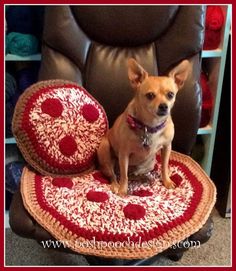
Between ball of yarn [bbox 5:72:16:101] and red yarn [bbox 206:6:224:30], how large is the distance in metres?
0.80

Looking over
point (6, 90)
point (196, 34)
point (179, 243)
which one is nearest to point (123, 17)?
point (196, 34)

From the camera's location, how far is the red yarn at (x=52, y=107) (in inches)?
47.3

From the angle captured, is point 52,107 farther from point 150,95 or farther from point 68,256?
point 68,256

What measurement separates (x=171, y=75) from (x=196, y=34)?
219 millimetres

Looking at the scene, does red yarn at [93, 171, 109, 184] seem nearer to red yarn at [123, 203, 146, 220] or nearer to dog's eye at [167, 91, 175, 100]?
red yarn at [123, 203, 146, 220]

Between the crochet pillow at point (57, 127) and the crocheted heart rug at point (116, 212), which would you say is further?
the crochet pillow at point (57, 127)

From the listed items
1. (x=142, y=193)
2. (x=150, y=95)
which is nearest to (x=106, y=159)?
(x=142, y=193)

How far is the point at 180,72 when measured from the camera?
121cm

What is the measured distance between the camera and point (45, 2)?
1305mm

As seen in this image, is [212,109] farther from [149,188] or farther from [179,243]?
[179,243]

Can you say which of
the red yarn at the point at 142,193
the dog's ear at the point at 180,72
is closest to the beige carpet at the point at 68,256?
the red yarn at the point at 142,193

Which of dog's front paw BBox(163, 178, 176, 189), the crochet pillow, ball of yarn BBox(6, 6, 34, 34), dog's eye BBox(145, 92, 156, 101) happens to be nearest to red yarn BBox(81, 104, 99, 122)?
the crochet pillow

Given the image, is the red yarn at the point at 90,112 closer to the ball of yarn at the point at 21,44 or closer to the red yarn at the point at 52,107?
the red yarn at the point at 52,107

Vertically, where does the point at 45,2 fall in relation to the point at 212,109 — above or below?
above
